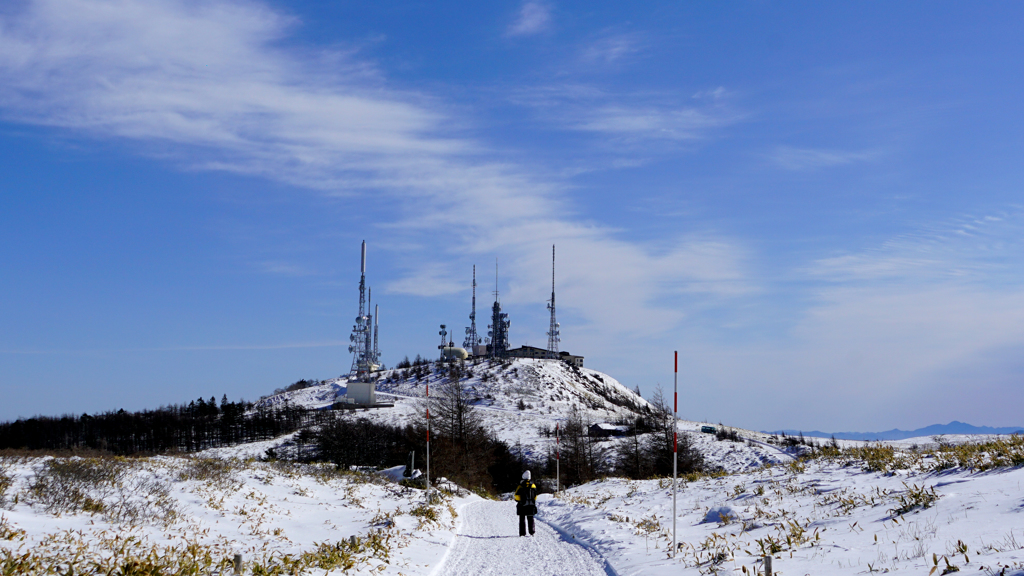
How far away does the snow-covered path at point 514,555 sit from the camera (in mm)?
12336

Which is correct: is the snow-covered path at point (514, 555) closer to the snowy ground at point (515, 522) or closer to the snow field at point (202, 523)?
the snowy ground at point (515, 522)

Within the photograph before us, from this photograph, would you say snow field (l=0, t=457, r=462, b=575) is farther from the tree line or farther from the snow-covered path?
the tree line

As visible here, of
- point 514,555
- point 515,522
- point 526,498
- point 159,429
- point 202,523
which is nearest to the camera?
point 514,555

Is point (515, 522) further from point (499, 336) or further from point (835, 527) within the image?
point (499, 336)

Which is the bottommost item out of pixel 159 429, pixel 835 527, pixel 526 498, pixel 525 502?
pixel 159 429

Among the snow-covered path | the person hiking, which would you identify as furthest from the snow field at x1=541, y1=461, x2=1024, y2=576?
the person hiking

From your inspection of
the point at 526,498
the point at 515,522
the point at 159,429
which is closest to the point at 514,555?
the point at 526,498

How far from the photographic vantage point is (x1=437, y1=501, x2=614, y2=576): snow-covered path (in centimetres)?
1234

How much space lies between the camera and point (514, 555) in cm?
1417

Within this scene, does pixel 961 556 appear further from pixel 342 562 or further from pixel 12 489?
pixel 12 489

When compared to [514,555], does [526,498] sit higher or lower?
higher

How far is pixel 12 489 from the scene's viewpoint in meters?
15.4

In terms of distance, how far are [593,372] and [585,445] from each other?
4220 inches

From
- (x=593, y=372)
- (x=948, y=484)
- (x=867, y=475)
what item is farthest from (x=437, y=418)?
(x=593, y=372)
